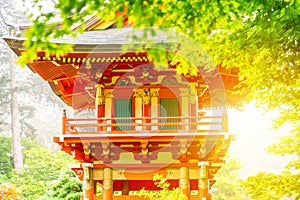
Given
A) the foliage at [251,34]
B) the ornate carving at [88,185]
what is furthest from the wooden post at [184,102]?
the foliage at [251,34]

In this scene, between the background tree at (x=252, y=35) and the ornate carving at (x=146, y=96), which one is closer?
the background tree at (x=252, y=35)

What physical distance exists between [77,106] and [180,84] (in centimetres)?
411

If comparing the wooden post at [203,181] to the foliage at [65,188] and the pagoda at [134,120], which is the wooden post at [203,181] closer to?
the pagoda at [134,120]

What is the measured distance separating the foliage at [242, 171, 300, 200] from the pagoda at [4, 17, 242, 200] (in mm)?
3092

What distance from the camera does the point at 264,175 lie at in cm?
796

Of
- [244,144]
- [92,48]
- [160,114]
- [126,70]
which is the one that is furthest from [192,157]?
[244,144]

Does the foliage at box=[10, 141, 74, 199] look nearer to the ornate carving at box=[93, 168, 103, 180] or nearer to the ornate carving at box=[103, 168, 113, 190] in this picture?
the ornate carving at box=[93, 168, 103, 180]

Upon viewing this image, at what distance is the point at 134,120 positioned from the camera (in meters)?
11.8

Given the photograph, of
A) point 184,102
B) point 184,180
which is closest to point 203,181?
point 184,180

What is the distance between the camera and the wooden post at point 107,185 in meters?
11.5

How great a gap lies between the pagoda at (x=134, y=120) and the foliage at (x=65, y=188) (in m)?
5.39

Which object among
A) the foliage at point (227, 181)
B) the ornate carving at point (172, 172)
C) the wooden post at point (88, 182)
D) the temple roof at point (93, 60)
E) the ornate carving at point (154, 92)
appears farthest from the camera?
the foliage at point (227, 181)

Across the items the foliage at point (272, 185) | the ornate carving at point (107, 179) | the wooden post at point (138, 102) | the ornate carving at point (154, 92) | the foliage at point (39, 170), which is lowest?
the foliage at point (272, 185)

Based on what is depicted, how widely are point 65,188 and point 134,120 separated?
6515 mm
